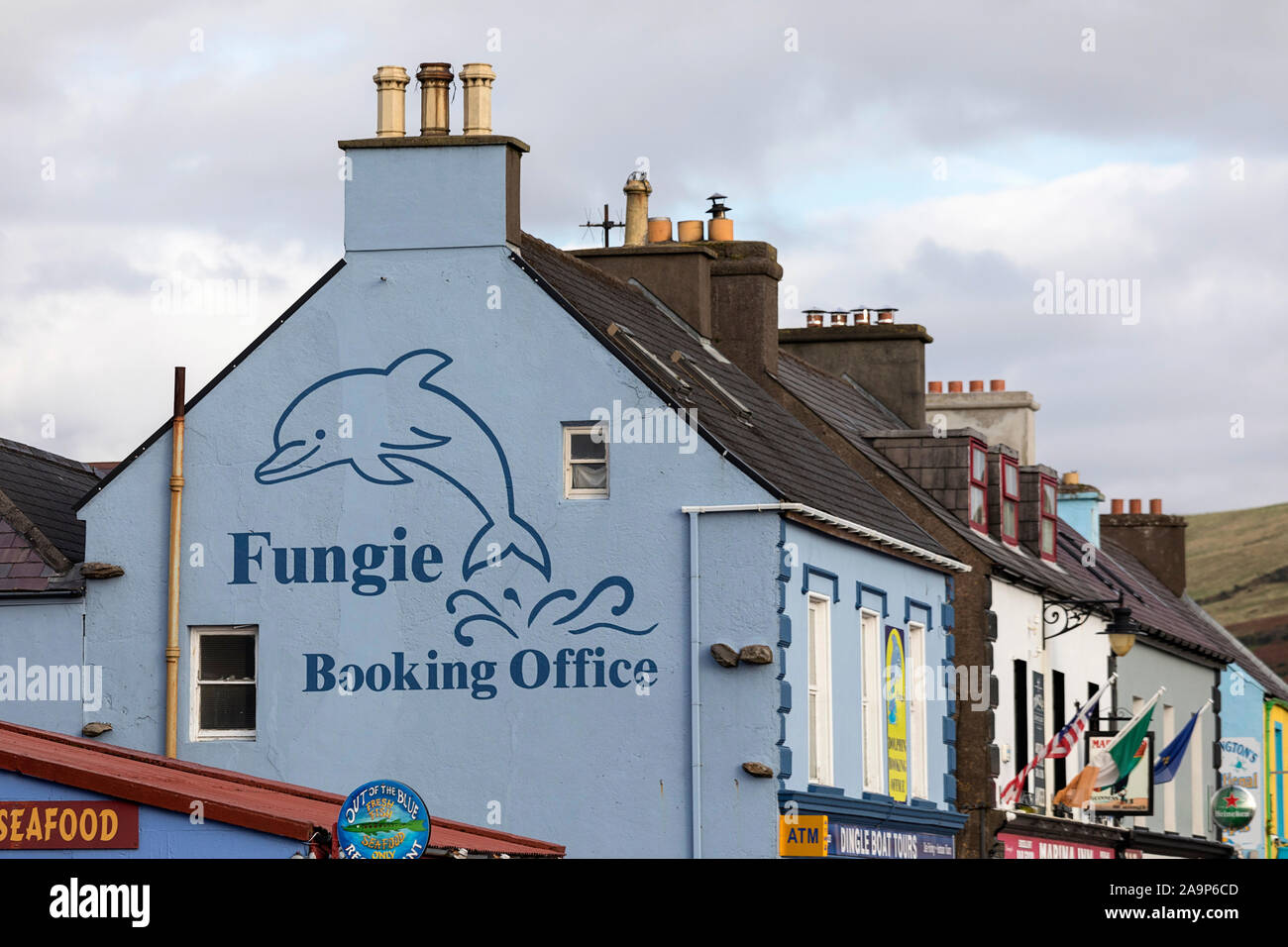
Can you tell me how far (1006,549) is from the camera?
108ft

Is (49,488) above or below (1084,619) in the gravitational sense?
above

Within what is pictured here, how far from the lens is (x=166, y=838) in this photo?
50.9ft

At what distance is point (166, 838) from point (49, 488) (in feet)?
46.1

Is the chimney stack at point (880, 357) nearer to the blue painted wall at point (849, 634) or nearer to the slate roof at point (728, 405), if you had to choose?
the slate roof at point (728, 405)

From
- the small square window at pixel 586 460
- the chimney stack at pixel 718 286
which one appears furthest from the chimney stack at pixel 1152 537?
the small square window at pixel 586 460

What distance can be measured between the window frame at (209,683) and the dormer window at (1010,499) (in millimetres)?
13103

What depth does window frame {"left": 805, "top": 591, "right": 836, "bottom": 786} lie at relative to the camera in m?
24.5

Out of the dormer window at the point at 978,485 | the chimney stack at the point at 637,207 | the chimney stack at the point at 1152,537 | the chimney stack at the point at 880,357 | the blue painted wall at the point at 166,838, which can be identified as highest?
the chimney stack at the point at 637,207

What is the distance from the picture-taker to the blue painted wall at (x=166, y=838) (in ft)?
50.7

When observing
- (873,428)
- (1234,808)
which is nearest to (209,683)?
(873,428)

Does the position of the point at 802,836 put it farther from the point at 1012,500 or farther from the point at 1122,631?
the point at 1012,500
